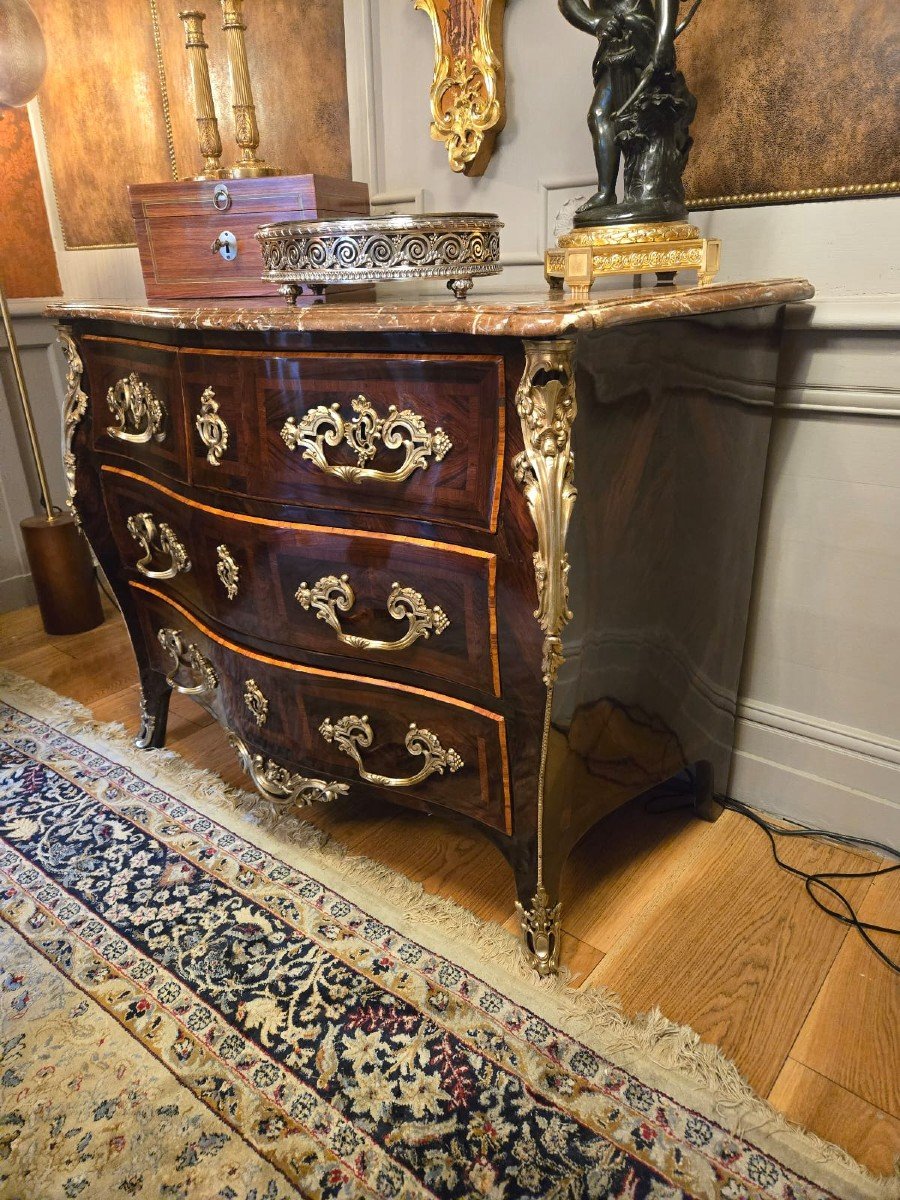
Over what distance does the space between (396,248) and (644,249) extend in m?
0.34

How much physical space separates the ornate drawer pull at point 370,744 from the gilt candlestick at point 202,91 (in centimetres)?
100

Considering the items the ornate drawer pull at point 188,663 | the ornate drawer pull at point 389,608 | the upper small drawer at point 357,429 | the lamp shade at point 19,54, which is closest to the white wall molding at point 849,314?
the upper small drawer at point 357,429

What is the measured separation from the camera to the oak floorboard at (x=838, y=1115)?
0.89m

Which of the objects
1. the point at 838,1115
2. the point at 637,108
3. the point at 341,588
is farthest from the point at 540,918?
the point at 637,108

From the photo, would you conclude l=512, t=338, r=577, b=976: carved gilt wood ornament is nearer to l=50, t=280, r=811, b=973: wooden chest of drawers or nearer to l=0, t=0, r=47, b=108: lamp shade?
l=50, t=280, r=811, b=973: wooden chest of drawers

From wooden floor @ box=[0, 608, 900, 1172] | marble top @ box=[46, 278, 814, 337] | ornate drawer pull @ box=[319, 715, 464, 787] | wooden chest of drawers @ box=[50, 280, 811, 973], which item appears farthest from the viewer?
ornate drawer pull @ box=[319, 715, 464, 787]

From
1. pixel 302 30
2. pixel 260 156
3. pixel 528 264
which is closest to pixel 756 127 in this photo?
pixel 528 264

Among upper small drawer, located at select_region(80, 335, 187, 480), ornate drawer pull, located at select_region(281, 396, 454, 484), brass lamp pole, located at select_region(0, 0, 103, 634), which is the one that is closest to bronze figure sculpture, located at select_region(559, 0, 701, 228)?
ornate drawer pull, located at select_region(281, 396, 454, 484)

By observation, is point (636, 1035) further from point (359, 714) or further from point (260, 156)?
point (260, 156)

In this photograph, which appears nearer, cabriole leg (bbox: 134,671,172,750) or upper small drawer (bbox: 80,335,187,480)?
upper small drawer (bbox: 80,335,187,480)

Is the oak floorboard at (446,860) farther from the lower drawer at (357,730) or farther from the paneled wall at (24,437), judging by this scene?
the paneled wall at (24,437)

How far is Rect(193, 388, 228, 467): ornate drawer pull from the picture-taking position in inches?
44.0

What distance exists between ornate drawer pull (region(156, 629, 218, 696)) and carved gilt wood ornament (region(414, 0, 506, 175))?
103 centimetres

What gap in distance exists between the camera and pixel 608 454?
0.91m
